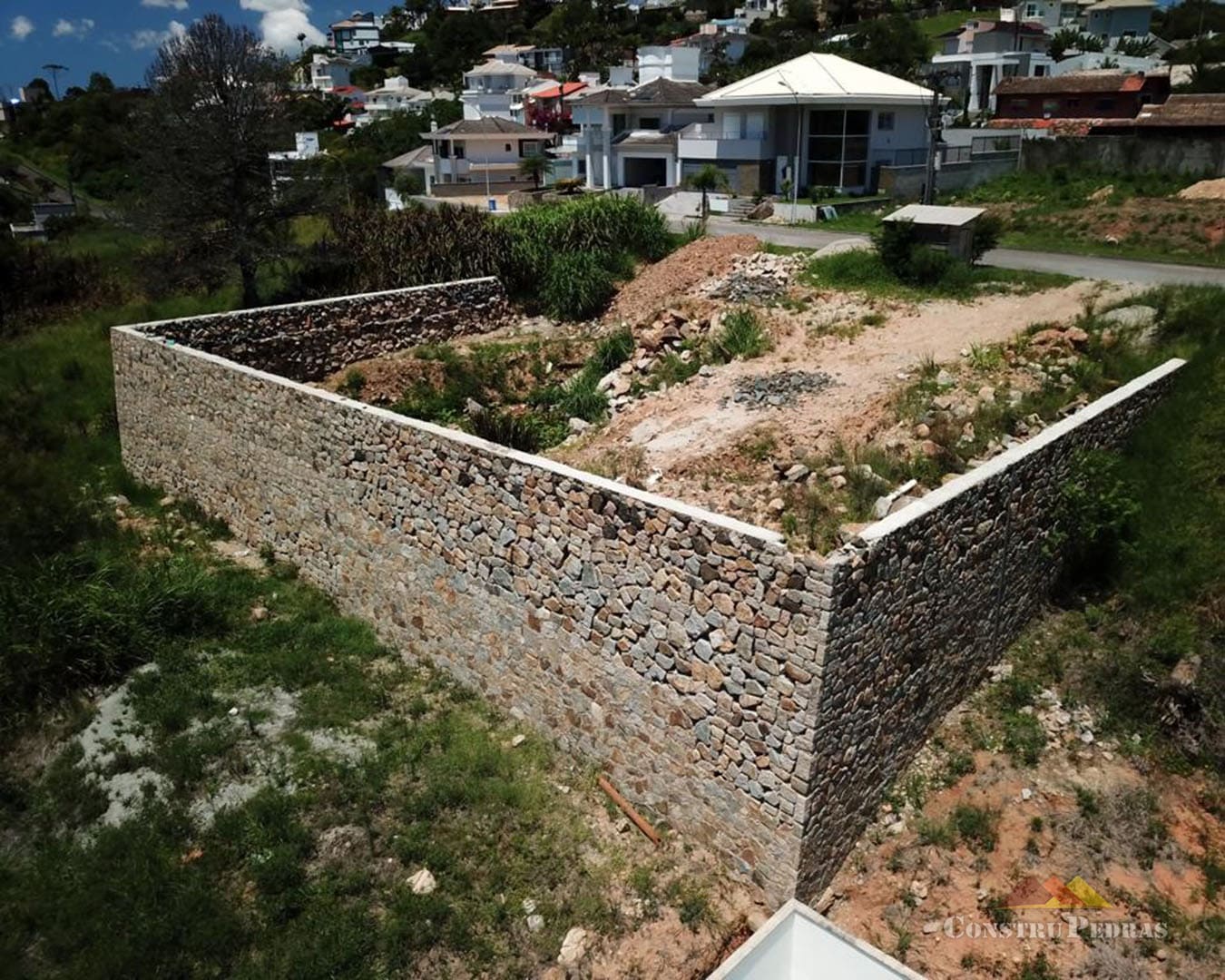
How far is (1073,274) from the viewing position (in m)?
16.4

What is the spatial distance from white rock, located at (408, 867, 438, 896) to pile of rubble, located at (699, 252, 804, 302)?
39.0ft

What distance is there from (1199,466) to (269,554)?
1108 centimetres

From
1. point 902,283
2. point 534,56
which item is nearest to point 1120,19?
point 534,56

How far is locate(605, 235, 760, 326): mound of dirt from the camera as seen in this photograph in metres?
18.0

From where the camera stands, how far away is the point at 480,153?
183 ft

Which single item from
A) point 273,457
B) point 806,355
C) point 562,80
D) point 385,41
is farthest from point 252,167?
point 385,41

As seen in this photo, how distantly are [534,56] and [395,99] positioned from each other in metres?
18.3

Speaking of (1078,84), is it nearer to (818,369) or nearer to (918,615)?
(818,369)

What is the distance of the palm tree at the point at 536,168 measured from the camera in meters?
52.7

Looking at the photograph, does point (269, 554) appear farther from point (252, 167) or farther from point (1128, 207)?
point (1128, 207)

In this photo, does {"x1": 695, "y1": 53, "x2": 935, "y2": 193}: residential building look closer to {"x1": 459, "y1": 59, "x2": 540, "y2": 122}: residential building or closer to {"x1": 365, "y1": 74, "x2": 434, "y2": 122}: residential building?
{"x1": 459, "y1": 59, "x2": 540, "y2": 122}: residential building

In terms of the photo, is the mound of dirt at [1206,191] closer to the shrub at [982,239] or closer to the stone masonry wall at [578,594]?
the shrub at [982,239]

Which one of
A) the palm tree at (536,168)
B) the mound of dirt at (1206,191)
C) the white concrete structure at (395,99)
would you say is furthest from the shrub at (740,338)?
the white concrete structure at (395,99)

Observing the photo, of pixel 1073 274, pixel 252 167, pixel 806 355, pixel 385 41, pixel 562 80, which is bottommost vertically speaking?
pixel 806 355
